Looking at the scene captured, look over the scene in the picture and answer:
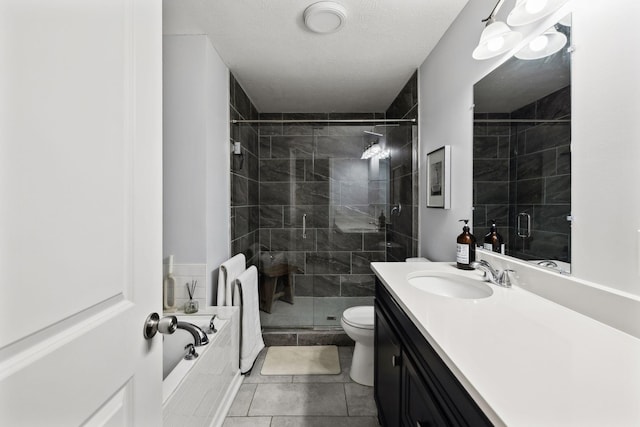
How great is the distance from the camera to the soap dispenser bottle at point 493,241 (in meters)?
1.41

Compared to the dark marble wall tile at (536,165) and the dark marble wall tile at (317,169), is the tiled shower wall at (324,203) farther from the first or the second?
the dark marble wall tile at (536,165)

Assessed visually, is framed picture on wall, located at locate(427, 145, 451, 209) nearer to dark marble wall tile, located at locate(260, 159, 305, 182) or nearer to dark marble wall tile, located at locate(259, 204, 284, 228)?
dark marble wall tile, located at locate(260, 159, 305, 182)

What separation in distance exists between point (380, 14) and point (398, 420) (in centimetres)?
206

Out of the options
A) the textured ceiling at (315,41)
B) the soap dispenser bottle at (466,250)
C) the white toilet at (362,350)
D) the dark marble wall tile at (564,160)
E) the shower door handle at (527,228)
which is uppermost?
the textured ceiling at (315,41)

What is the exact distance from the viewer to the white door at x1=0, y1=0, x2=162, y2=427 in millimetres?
438

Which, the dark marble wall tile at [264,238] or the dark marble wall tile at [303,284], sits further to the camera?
the dark marble wall tile at [264,238]

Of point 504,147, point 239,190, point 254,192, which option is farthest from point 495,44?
point 254,192

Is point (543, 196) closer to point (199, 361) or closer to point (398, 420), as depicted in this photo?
point (398, 420)

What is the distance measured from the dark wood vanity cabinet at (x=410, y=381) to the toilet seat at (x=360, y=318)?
0.38 meters

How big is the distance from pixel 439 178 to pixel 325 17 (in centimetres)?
121

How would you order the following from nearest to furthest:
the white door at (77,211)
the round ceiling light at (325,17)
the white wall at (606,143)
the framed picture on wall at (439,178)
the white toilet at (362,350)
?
the white door at (77,211) < the white wall at (606,143) < the round ceiling light at (325,17) < the framed picture on wall at (439,178) < the white toilet at (362,350)

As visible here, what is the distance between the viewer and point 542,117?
1.15 m

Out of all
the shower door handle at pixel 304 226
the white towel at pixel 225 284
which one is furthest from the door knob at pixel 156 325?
the shower door handle at pixel 304 226

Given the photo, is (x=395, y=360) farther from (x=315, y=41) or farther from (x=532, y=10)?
(x=315, y=41)
